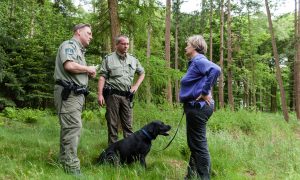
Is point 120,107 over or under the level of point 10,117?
over

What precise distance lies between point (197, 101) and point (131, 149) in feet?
4.74

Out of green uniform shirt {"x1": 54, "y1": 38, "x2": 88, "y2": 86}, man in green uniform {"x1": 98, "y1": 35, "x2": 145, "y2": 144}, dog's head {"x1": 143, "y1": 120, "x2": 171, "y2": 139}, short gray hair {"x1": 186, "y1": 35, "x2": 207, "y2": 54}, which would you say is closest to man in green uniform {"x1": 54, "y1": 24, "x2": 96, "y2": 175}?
green uniform shirt {"x1": 54, "y1": 38, "x2": 88, "y2": 86}

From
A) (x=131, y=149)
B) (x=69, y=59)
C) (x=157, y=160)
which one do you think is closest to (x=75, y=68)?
(x=69, y=59)

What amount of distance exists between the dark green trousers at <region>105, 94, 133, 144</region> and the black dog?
16.3 inches

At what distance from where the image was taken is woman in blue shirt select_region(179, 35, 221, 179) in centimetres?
447

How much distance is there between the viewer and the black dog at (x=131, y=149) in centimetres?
531

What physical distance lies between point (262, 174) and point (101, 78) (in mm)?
3028

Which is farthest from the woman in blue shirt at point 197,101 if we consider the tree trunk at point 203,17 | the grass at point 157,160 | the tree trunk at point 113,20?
the tree trunk at point 203,17

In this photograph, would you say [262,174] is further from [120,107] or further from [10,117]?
[10,117]

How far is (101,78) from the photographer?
5746mm

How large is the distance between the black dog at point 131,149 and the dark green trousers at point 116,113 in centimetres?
41

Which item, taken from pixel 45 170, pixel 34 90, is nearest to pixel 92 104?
pixel 34 90

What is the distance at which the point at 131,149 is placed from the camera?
5328 mm

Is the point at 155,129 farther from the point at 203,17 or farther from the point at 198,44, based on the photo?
the point at 203,17
